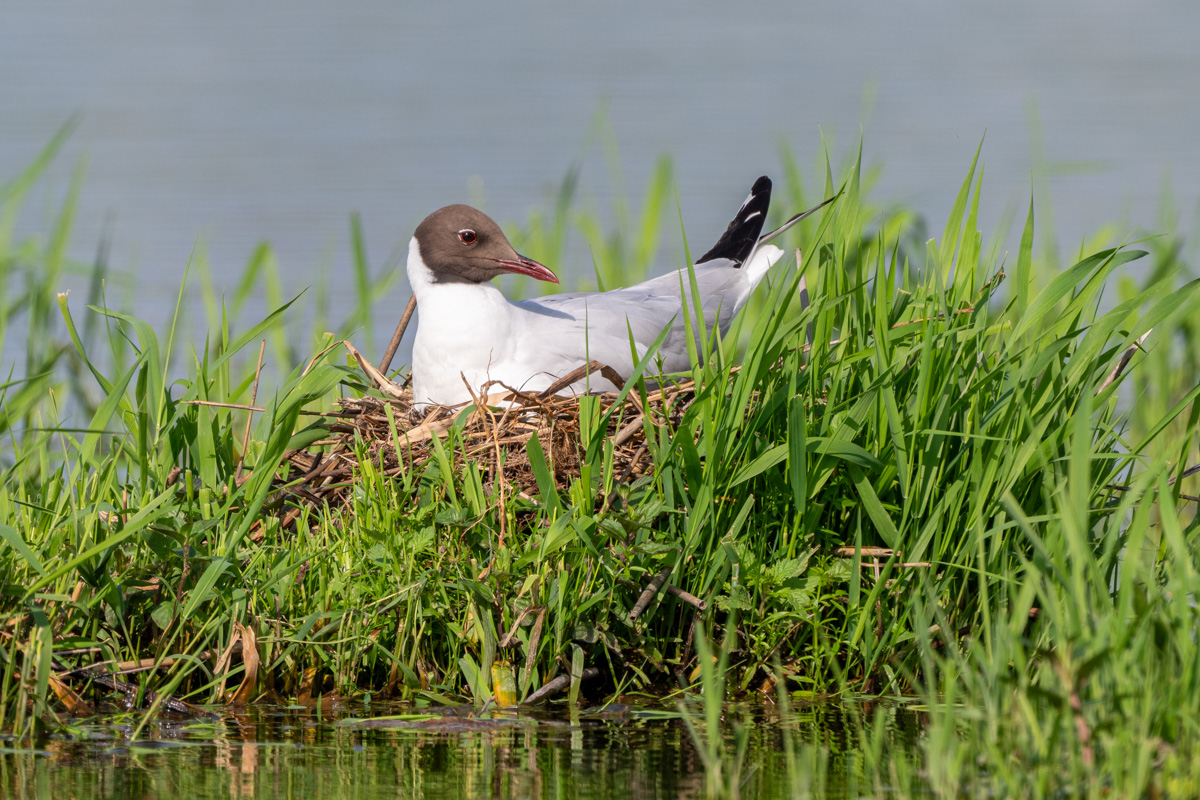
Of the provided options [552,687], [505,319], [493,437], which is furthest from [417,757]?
[505,319]

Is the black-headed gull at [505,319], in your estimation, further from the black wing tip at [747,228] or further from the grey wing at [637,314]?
the black wing tip at [747,228]

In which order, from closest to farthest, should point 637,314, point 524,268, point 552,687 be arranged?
point 552,687, point 637,314, point 524,268

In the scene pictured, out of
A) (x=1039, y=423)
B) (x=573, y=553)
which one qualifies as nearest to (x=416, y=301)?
(x=573, y=553)

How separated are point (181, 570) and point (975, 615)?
7.34ft

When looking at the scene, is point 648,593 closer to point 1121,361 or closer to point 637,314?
point 1121,361

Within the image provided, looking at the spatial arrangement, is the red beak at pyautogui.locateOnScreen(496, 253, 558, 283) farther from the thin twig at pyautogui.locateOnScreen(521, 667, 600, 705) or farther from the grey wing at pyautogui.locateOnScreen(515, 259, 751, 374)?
the thin twig at pyautogui.locateOnScreen(521, 667, 600, 705)

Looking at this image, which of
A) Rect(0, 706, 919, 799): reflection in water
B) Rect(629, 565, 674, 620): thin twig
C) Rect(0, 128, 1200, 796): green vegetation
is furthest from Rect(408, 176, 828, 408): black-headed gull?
Rect(0, 706, 919, 799): reflection in water

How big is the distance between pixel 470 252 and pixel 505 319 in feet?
1.43

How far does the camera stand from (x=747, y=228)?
6664 mm

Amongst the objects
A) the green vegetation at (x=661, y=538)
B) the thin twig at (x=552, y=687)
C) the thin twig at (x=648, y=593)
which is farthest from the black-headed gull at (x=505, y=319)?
the thin twig at (x=552, y=687)

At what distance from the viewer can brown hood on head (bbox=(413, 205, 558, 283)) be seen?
580cm

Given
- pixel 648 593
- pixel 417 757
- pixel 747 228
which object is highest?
pixel 747 228

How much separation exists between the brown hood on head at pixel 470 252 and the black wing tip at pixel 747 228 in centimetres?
121

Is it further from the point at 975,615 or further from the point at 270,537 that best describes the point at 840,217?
the point at 270,537
